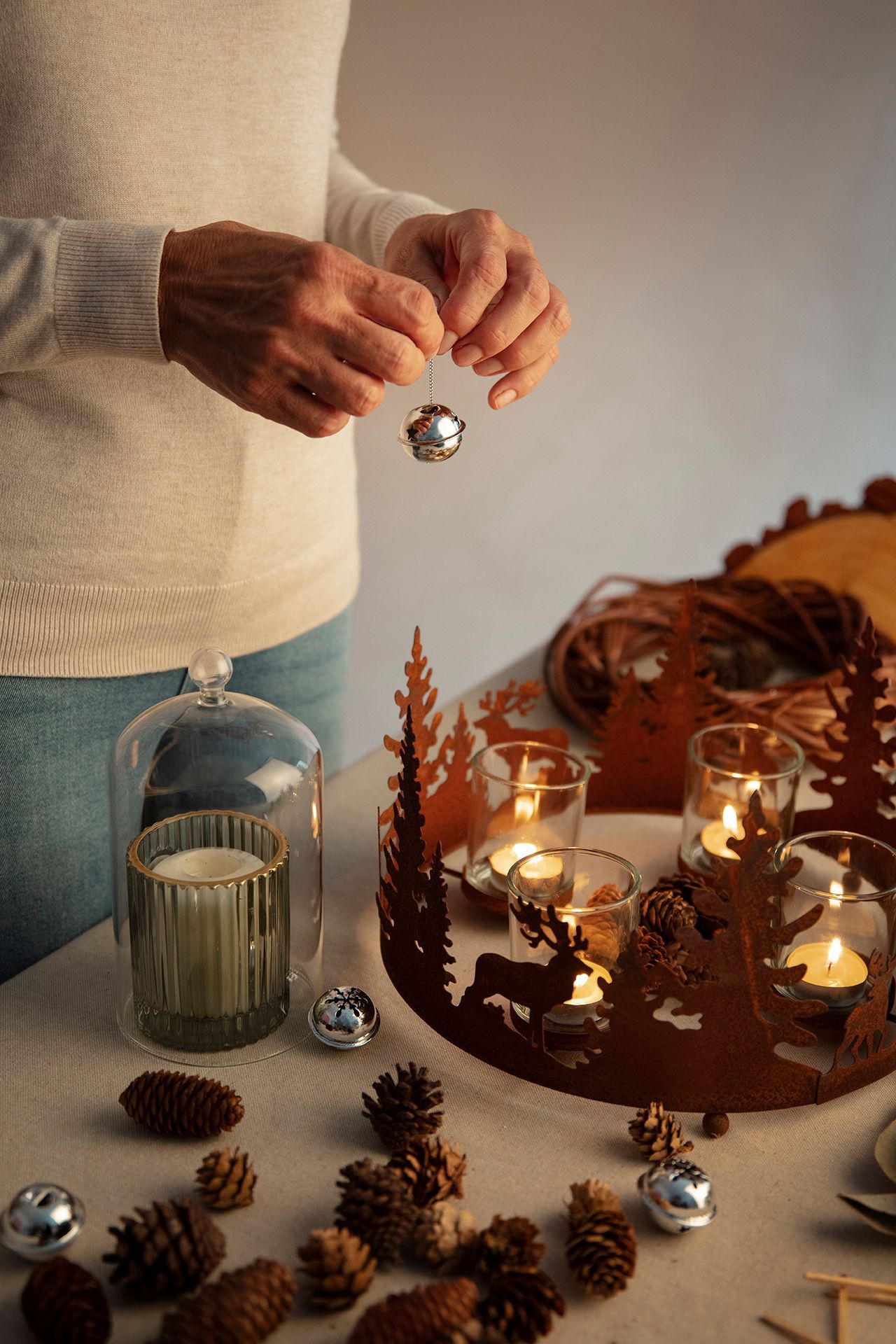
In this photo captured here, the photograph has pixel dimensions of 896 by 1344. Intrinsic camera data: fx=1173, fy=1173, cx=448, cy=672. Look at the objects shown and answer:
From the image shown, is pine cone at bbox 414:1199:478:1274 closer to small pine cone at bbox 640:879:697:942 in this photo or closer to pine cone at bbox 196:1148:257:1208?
pine cone at bbox 196:1148:257:1208

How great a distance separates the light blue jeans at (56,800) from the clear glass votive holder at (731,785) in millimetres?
461

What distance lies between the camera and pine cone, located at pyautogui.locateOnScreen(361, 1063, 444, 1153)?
663 millimetres

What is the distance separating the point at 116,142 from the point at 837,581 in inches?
39.9

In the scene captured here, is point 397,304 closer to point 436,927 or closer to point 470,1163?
point 436,927

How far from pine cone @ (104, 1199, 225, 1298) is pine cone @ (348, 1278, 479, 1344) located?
3.3 inches

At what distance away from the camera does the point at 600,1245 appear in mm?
580

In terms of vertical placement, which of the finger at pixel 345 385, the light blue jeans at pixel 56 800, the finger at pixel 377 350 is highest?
the finger at pixel 377 350

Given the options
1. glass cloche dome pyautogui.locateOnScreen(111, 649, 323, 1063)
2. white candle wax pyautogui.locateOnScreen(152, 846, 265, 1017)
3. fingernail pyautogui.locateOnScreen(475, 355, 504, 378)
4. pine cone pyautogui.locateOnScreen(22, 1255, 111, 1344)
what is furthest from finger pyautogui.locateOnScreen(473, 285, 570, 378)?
pine cone pyautogui.locateOnScreen(22, 1255, 111, 1344)

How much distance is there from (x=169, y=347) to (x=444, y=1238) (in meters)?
0.58

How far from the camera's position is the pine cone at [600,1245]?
22.4 inches

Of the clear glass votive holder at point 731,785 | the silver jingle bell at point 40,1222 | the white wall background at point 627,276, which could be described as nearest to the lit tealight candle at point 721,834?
the clear glass votive holder at point 731,785

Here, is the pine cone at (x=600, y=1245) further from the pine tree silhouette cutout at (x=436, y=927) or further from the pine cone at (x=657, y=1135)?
the pine tree silhouette cutout at (x=436, y=927)

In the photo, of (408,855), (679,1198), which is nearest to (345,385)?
(408,855)

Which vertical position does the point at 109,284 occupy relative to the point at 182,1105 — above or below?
above
